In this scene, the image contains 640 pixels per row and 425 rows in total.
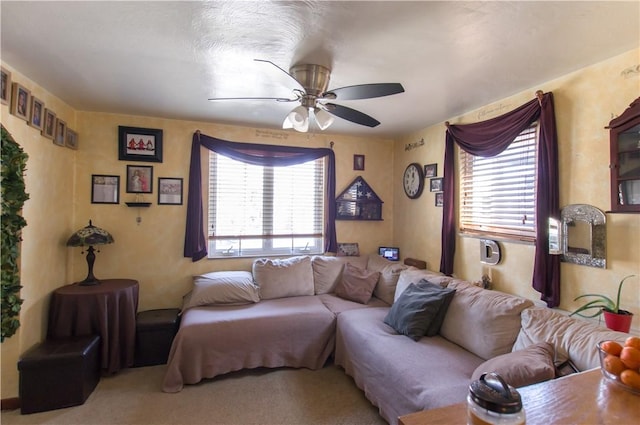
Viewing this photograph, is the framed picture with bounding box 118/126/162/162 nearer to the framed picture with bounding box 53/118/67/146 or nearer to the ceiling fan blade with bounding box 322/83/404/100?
the framed picture with bounding box 53/118/67/146

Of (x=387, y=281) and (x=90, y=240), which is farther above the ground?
(x=90, y=240)

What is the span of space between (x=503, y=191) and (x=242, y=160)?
272 cm

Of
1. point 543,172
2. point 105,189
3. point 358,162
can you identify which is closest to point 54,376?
point 105,189

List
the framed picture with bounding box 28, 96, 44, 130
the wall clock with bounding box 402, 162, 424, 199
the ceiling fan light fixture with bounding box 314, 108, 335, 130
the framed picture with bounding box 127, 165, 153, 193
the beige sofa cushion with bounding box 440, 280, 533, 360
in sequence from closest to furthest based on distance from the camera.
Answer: the beige sofa cushion with bounding box 440, 280, 533, 360
the ceiling fan light fixture with bounding box 314, 108, 335, 130
the framed picture with bounding box 28, 96, 44, 130
the framed picture with bounding box 127, 165, 153, 193
the wall clock with bounding box 402, 162, 424, 199

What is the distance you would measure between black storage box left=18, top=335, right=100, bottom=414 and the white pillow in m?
0.88

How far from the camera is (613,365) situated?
1105 mm

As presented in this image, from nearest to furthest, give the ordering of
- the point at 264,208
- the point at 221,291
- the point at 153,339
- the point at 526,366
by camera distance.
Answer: the point at 526,366 < the point at 153,339 < the point at 221,291 < the point at 264,208

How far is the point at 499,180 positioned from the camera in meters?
2.75

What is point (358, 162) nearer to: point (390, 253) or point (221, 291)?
point (390, 253)

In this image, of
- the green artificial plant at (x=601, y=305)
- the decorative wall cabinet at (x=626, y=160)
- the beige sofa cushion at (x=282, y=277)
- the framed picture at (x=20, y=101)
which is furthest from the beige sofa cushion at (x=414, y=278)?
the framed picture at (x=20, y=101)

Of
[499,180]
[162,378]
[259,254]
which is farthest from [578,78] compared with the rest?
[162,378]

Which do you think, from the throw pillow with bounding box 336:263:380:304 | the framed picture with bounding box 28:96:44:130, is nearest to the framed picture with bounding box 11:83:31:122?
the framed picture with bounding box 28:96:44:130

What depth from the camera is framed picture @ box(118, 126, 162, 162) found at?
3254mm

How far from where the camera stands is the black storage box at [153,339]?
9.57ft
